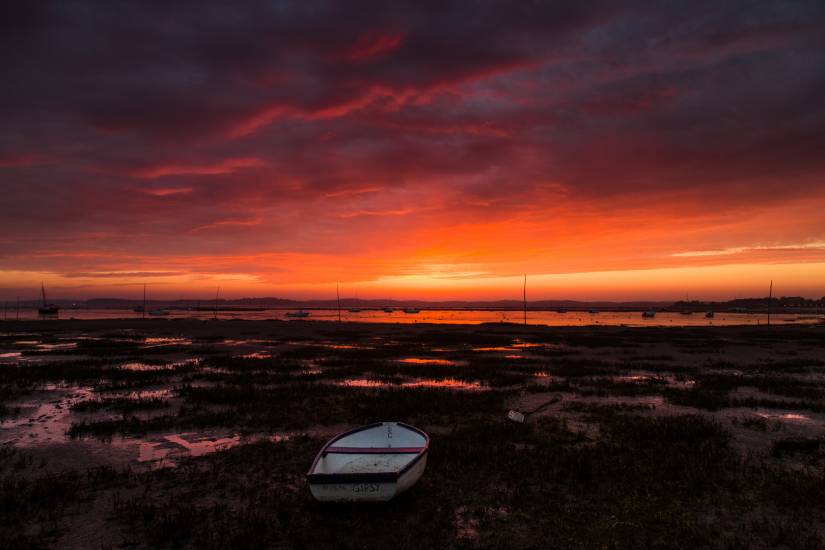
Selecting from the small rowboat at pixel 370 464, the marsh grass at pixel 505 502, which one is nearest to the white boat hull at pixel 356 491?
the small rowboat at pixel 370 464

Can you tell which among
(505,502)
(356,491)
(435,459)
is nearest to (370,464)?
(356,491)

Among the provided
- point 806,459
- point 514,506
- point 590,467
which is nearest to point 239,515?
point 514,506

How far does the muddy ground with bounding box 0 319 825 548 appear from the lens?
880cm

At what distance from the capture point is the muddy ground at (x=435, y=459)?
8.80 meters

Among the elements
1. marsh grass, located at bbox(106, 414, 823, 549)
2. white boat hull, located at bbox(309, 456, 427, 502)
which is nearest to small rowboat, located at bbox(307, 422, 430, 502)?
white boat hull, located at bbox(309, 456, 427, 502)

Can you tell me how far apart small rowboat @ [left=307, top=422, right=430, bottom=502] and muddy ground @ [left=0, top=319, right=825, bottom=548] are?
0.66 m

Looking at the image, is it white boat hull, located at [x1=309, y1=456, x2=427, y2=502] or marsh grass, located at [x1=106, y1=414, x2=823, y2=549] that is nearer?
marsh grass, located at [x1=106, y1=414, x2=823, y2=549]

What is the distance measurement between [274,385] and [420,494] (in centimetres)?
1668

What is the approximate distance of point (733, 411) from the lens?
19.1 meters

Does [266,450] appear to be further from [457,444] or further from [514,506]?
[514,506]

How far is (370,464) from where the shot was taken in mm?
10875

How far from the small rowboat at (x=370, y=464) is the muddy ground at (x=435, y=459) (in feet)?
2.15

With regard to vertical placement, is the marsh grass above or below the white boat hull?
below

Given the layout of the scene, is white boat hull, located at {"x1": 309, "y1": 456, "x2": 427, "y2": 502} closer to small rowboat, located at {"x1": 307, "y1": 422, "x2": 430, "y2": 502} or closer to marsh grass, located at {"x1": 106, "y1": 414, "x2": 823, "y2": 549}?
small rowboat, located at {"x1": 307, "y1": 422, "x2": 430, "y2": 502}
